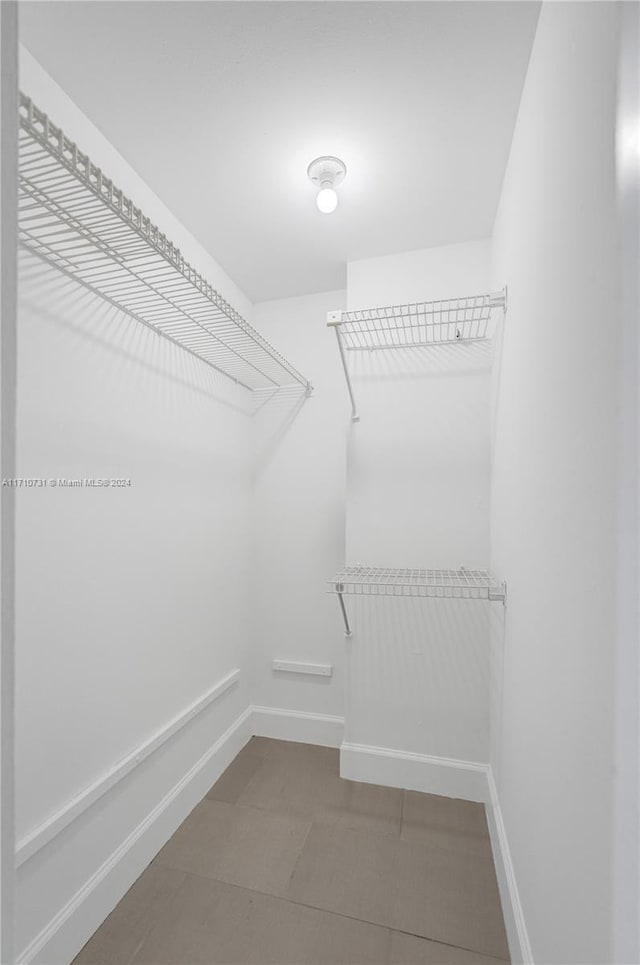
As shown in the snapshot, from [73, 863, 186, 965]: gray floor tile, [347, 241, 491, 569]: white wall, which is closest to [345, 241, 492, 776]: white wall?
[347, 241, 491, 569]: white wall

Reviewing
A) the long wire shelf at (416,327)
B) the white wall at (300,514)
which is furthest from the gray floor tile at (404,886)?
the long wire shelf at (416,327)

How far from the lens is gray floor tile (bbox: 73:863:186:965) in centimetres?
110

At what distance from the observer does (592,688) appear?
0.59 metres

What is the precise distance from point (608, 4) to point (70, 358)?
1.26 metres

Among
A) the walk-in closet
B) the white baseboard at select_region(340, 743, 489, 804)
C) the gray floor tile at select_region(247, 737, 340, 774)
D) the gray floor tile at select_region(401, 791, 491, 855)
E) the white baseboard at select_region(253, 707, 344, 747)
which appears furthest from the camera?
the white baseboard at select_region(253, 707, 344, 747)

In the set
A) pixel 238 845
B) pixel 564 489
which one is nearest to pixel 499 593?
pixel 564 489

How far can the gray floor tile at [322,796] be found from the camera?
159cm

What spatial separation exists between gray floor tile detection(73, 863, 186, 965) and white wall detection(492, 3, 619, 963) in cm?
104

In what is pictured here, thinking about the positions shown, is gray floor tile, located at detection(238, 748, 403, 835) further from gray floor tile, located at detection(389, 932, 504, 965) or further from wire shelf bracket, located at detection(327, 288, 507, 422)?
wire shelf bracket, located at detection(327, 288, 507, 422)

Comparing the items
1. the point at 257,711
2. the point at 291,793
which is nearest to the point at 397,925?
the point at 291,793

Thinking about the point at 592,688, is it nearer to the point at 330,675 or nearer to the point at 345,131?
the point at 345,131

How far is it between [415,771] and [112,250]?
2.18 meters

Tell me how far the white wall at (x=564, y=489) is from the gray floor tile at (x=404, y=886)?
0.29 metres

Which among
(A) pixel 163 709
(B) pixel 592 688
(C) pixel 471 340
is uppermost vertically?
(C) pixel 471 340
